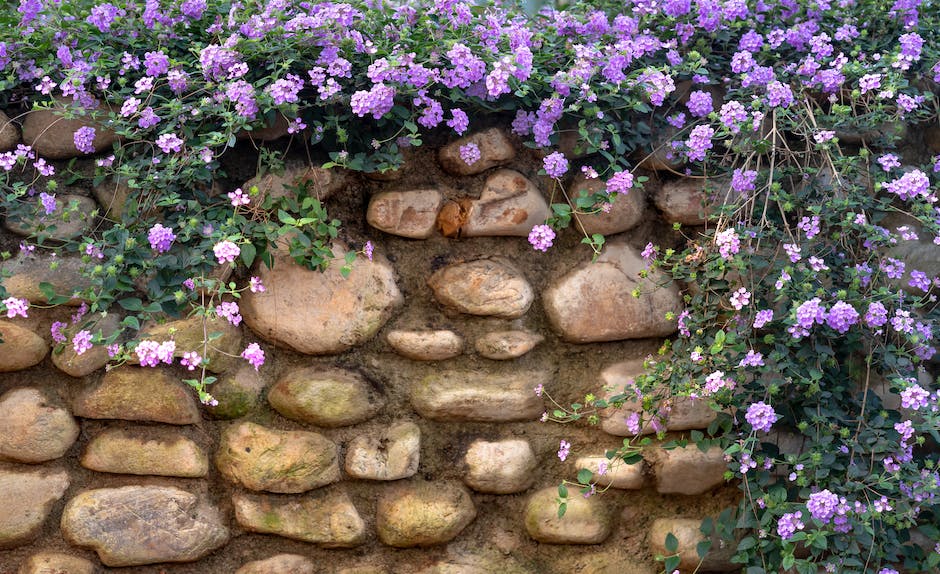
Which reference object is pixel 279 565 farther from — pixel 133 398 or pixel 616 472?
pixel 616 472

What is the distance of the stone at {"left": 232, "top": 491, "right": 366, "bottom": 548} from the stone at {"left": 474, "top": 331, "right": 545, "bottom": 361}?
0.41m

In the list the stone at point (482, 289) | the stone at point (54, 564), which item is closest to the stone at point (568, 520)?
the stone at point (482, 289)

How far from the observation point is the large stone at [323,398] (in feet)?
5.94

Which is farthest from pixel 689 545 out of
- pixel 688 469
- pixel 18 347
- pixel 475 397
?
pixel 18 347

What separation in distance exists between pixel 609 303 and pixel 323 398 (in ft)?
2.05

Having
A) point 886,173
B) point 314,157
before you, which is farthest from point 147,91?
point 886,173

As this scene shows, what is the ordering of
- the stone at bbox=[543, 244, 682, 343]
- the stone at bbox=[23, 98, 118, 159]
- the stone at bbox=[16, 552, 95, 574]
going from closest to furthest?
the stone at bbox=[16, 552, 95, 574], the stone at bbox=[23, 98, 118, 159], the stone at bbox=[543, 244, 682, 343]

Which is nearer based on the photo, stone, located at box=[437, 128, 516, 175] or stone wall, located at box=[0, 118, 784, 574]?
stone wall, located at box=[0, 118, 784, 574]

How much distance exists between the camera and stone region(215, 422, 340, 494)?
70.1 inches

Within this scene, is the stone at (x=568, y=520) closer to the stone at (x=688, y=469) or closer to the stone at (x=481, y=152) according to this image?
the stone at (x=688, y=469)

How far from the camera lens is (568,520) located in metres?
1.88

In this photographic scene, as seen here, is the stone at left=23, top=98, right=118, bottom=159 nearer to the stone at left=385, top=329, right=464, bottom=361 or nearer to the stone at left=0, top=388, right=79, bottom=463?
the stone at left=0, top=388, right=79, bottom=463

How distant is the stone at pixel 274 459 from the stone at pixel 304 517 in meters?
0.03

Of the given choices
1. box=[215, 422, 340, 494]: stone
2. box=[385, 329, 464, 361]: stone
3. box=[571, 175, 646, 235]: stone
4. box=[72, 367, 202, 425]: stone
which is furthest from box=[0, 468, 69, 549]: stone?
box=[571, 175, 646, 235]: stone
